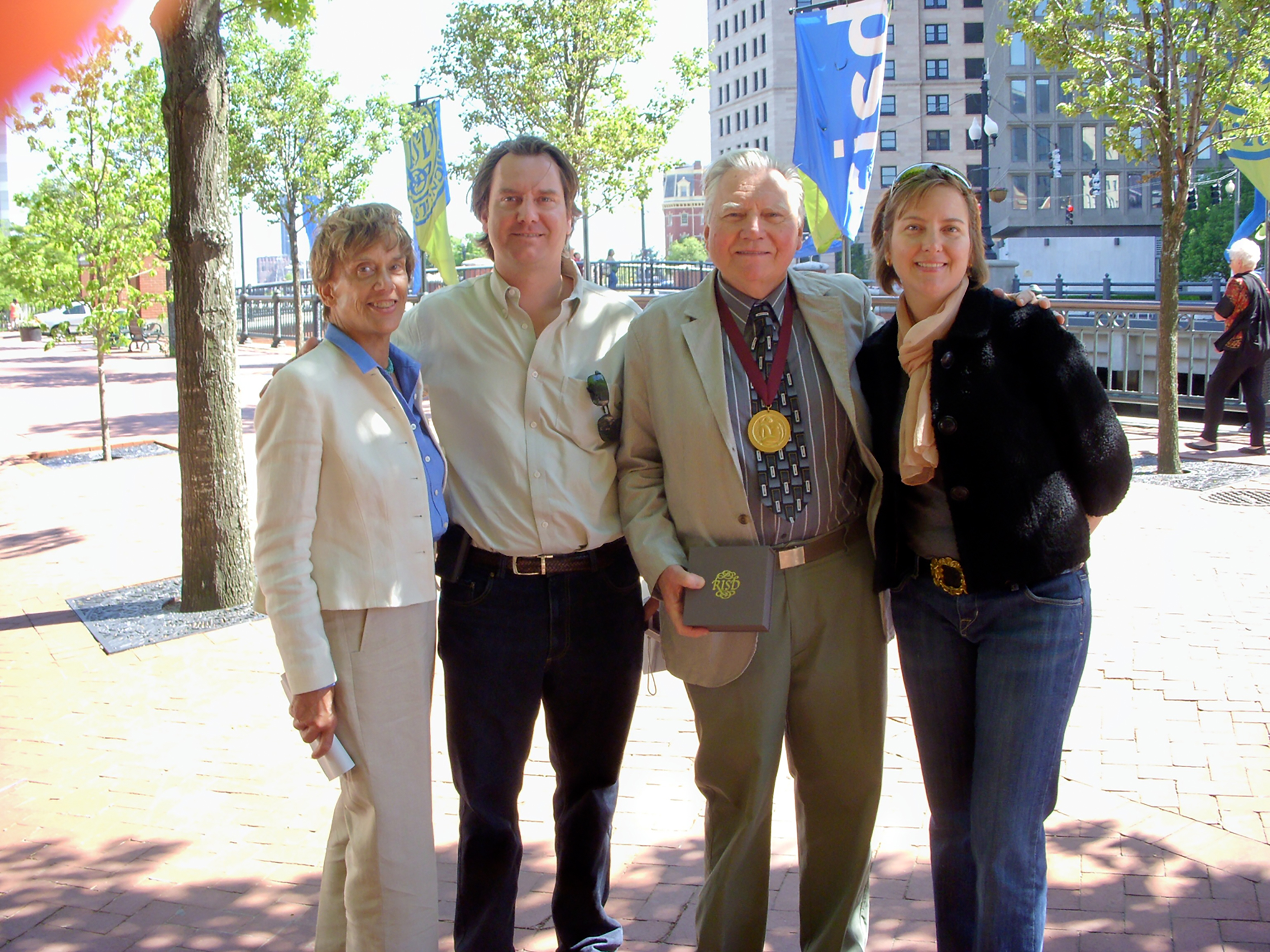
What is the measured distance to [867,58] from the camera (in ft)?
30.2

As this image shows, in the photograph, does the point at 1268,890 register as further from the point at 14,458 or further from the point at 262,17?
the point at 14,458

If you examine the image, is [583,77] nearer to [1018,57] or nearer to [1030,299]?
[1030,299]

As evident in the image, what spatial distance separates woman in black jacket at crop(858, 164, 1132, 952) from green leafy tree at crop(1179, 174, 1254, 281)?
63270 millimetres

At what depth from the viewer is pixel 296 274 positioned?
77.6ft

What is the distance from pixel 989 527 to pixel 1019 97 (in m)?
95.3

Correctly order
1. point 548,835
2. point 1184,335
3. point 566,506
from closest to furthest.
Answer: point 566,506 → point 548,835 → point 1184,335

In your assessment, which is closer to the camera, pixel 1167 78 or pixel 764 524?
pixel 764 524

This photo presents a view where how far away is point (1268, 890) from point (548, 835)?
2.24m

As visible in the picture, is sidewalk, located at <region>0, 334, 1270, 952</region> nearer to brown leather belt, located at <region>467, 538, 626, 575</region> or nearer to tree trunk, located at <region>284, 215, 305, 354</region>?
brown leather belt, located at <region>467, 538, 626, 575</region>

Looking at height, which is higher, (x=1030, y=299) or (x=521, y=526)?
(x=1030, y=299)

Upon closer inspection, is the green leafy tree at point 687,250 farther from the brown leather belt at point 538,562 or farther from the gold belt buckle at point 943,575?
the gold belt buckle at point 943,575

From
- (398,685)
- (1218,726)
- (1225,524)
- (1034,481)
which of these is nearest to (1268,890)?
(1218,726)

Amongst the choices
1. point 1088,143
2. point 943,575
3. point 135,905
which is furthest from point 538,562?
point 1088,143

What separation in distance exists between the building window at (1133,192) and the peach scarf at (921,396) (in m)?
94.5
